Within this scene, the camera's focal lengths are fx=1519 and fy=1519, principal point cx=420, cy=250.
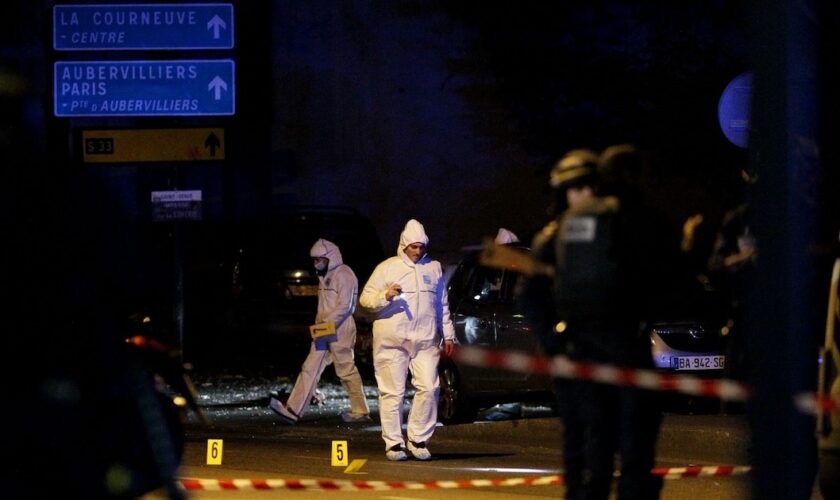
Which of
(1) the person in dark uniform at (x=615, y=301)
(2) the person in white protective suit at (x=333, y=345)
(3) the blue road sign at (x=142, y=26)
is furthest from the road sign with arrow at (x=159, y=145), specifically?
(1) the person in dark uniform at (x=615, y=301)

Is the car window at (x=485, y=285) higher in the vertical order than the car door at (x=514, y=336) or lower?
higher

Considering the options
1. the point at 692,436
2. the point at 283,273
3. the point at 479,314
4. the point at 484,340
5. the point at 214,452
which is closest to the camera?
the point at 214,452

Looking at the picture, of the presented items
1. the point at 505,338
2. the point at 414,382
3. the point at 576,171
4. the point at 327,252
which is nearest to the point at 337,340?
the point at 327,252

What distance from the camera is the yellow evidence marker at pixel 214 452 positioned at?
10.7 metres

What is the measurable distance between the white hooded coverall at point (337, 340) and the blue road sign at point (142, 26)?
5.22 meters

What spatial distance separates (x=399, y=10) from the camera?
26.1 meters

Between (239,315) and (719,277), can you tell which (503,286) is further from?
(239,315)

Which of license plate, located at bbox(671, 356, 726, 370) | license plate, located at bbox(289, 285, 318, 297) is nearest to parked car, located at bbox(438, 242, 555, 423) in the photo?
license plate, located at bbox(671, 356, 726, 370)

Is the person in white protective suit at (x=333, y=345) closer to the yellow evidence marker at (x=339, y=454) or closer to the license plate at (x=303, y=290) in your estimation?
the yellow evidence marker at (x=339, y=454)

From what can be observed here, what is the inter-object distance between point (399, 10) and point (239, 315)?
652 centimetres

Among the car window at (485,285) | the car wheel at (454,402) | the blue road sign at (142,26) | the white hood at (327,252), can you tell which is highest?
the blue road sign at (142,26)

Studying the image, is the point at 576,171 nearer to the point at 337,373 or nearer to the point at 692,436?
the point at 692,436

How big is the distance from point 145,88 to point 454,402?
7.30 meters

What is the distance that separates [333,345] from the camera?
15.0 metres
